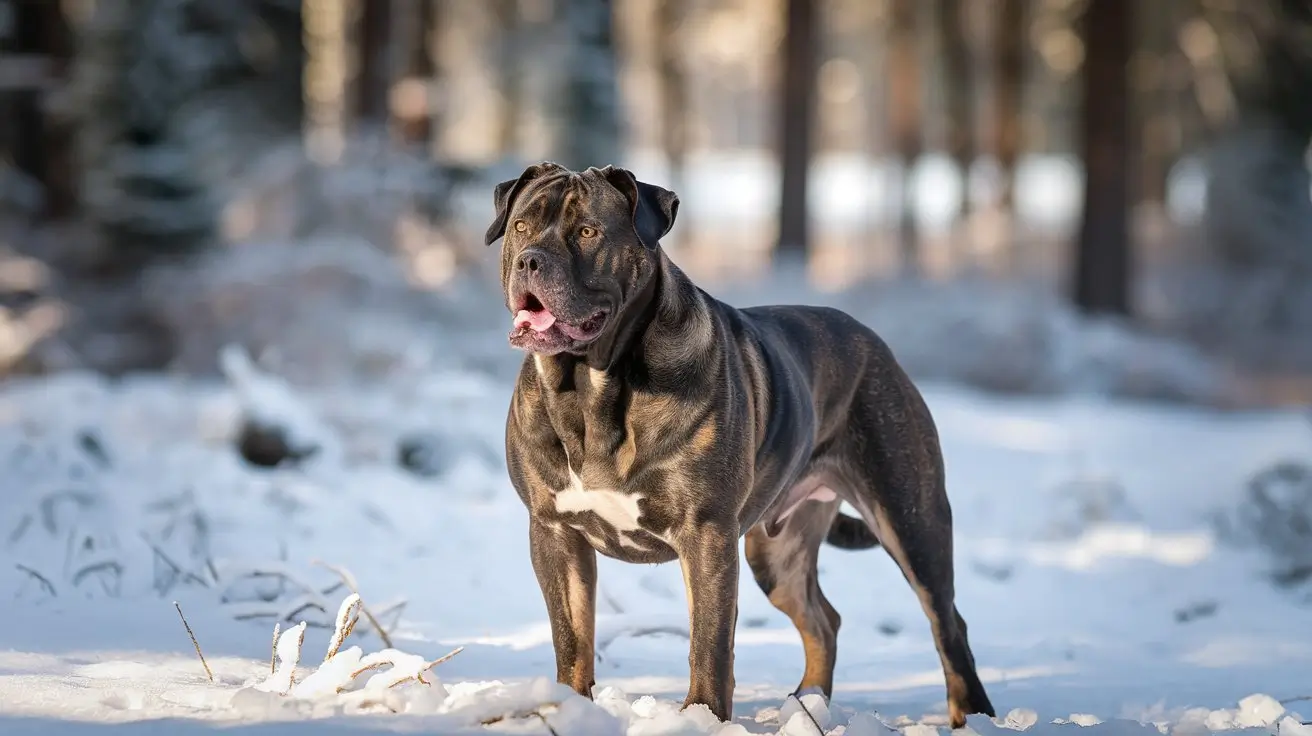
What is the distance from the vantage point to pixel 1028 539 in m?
9.75

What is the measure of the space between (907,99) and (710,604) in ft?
95.9

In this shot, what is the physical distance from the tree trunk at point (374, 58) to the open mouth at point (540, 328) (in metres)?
18.9

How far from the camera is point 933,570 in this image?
555cm

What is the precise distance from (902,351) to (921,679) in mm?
11085

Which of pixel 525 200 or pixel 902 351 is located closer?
pixel 525 200

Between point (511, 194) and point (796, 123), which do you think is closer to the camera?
point (511, 194)

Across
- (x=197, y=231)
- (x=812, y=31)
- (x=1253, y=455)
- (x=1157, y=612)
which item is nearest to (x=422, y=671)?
(x=1157, y=612)

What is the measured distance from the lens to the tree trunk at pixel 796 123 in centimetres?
2227

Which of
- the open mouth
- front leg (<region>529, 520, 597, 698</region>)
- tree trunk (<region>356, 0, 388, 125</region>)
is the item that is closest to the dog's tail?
front leg (<region>529, 520, 597, 698</region>)

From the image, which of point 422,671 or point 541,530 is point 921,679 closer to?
point 541,530

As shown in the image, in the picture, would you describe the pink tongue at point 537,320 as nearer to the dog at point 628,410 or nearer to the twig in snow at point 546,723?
the dog at point 628,410

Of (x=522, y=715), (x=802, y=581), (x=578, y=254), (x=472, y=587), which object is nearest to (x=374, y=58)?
(x=472, y=587)

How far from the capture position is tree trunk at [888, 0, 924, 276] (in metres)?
32.2

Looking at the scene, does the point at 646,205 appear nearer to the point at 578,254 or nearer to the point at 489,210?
the point at 578,254
